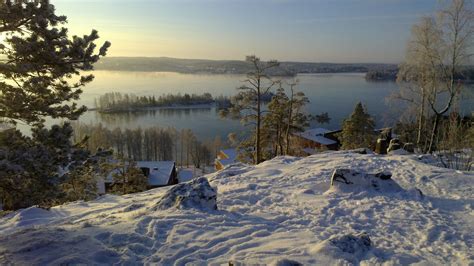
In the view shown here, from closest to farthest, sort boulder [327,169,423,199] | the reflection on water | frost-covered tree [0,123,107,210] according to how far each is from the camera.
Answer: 1. frost-covered tree [0,123,107,210]
2. boulder [327,169,423,199]
3. the reflection on water

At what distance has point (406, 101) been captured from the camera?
67.4 ft

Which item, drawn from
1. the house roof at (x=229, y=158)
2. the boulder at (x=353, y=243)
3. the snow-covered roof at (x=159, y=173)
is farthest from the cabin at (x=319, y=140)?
the boulder at (x=353, y=243)

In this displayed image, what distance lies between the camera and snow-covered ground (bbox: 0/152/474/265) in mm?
5344

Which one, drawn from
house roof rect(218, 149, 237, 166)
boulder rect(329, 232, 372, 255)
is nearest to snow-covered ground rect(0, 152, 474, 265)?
boulder rect(329, 232, 372, 255)

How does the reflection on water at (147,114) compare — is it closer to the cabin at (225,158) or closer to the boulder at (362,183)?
the cabin at (225,158)

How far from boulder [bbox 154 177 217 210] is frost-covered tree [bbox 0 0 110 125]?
289cm

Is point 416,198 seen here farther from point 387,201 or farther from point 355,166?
point 355,166

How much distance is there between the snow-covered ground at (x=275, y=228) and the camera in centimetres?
534

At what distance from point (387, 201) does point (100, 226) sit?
6260 mm

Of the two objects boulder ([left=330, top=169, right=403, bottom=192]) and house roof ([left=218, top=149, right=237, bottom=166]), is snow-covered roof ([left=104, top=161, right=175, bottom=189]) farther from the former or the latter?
boulder ([left=330, top=169, right=403, bottom=192])

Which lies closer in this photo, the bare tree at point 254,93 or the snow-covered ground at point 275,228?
the snow-covered ground at point 275,228

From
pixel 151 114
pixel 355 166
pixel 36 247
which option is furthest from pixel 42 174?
pixel 151 114

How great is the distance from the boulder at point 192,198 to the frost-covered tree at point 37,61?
9.48ft

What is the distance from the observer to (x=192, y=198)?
25.2ft
